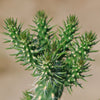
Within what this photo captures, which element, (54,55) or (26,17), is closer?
(54,55)

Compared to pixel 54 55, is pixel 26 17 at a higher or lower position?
higher

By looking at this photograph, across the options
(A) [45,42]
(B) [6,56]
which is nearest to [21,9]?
(B) [6,56]

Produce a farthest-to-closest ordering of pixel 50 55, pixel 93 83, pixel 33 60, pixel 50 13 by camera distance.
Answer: pixel 50 13 < pixel 93 83 < pixel 33 60 < pixel 50 55

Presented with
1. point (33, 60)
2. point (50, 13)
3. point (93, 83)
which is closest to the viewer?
point (33, 60)

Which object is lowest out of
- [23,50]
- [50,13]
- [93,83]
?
[93,83]

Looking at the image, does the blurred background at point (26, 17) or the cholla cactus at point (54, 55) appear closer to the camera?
the cholla cactus at point (54, 55)

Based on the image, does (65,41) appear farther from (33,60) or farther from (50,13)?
(50,13)

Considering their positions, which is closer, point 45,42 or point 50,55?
point 50,55

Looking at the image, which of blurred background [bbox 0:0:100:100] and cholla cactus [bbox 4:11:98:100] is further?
blurred background [bbox 0:0:100:100]
